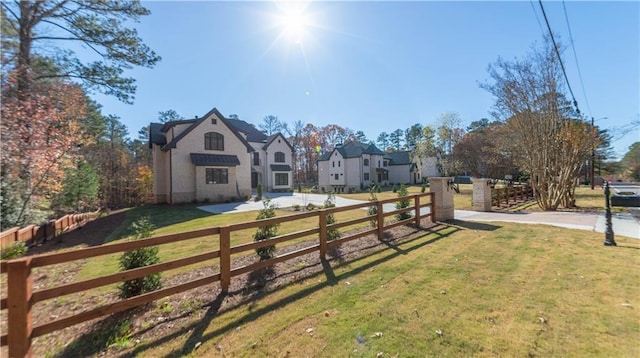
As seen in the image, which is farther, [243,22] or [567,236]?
[243,22]

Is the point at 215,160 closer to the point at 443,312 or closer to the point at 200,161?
the point at 200,161

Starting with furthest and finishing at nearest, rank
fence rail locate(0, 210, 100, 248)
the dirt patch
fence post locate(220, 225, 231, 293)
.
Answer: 1. the dirt patch
2. fence rail locate(0, 210, 100, 248)
3. fence post locate(220, 225, 231, 293)

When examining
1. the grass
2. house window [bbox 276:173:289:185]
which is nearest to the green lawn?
the grass

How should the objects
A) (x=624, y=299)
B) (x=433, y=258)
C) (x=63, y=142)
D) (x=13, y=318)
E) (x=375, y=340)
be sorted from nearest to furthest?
1. (x=13, y=318)
2. (x=375, y=340)
3. (x=624, y=299)
4. (x=433, y=258)
5. (x=63, y=142)

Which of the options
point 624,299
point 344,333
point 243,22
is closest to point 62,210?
point 243,22

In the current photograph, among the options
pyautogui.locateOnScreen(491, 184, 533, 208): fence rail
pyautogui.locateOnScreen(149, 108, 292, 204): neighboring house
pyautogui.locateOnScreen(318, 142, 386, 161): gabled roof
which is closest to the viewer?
pyautogui.locateOnScreen(491, 184, 533, 208): fence rail

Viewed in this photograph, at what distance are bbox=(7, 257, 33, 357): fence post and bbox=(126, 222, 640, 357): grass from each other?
3.14 ft

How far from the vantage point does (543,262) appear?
192 inches

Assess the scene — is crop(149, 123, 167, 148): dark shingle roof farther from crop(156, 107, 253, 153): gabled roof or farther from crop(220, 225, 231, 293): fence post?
crop(220, 225, 231, 293): fence post

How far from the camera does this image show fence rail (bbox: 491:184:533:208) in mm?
13852

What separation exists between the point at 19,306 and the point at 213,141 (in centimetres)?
1956

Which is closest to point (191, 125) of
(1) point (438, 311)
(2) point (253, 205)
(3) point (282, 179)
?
(2) point (253, 205)

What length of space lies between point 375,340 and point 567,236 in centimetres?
709

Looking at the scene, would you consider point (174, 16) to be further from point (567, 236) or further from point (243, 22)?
point (567, 236)
